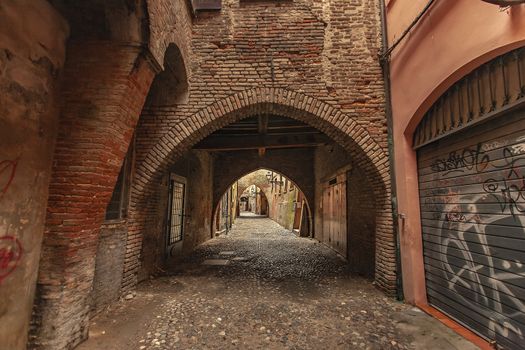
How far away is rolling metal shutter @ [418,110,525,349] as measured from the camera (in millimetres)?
2236

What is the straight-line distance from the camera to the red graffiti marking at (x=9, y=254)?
2.06 metres

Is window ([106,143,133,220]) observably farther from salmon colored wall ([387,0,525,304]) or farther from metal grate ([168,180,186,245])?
salmon colored wall ([387,0,525,304])

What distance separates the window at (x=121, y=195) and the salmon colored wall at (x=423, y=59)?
4190 mm

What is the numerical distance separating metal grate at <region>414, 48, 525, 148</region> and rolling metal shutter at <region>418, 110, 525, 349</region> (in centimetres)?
11

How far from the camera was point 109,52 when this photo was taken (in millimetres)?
2736

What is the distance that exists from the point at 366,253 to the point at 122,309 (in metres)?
4.27

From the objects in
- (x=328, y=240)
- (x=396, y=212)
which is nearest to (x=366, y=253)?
(x=396, y=212)

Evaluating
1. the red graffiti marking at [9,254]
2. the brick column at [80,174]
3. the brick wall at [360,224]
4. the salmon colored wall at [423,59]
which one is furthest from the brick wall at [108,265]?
the salmon colored wall at [423,59]

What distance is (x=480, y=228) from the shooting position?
2.61m

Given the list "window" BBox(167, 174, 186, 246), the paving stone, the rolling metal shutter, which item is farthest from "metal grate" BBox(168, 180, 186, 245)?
the rolling metal shutter

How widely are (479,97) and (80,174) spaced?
416 cm

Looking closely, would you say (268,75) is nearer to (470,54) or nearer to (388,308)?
(470,54)

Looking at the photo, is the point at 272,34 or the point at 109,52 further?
the point at 272,34

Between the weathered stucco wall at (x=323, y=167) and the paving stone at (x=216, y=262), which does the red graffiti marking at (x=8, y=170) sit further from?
the weathered stucco wall at (x=323, y=167)
